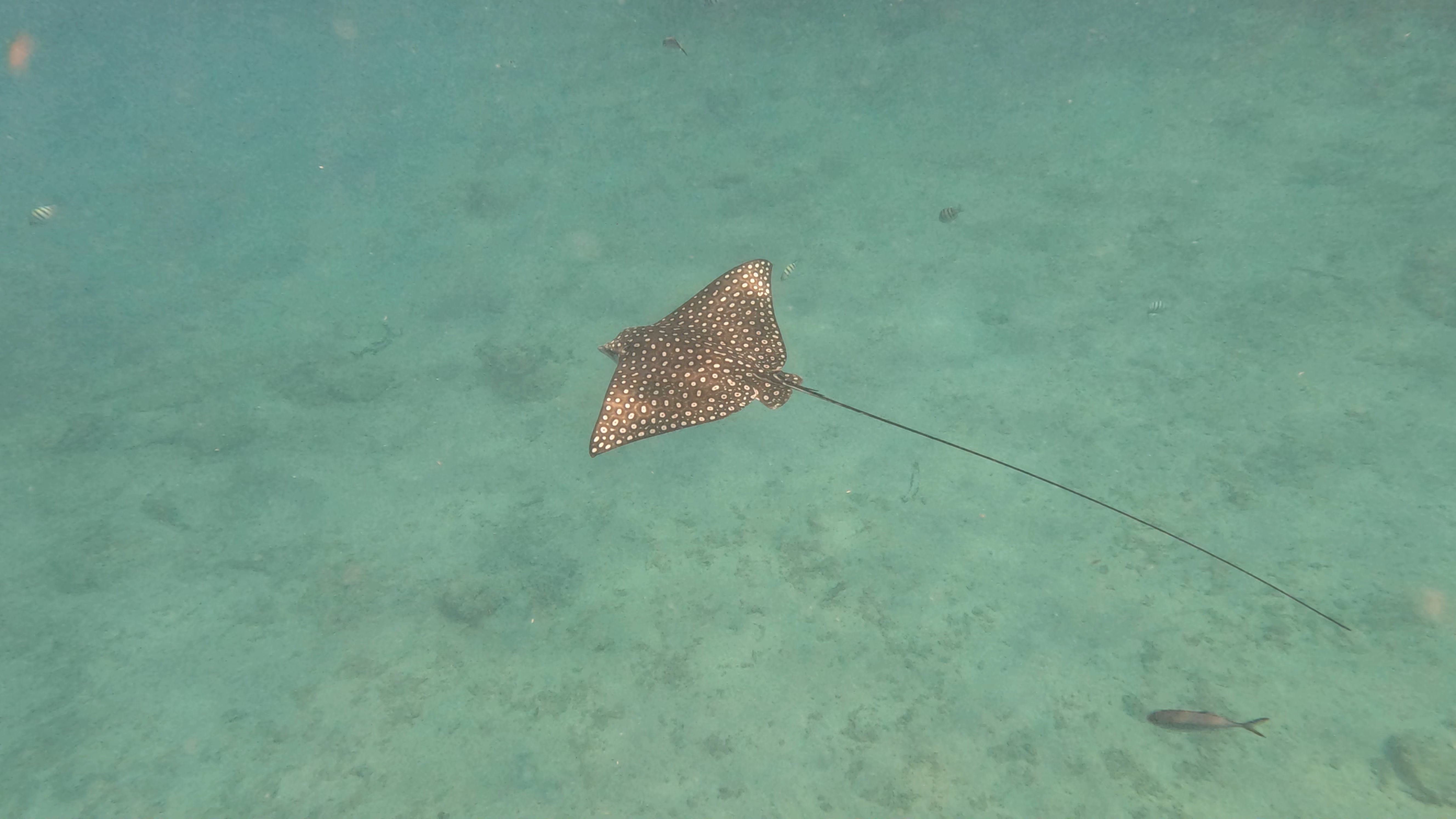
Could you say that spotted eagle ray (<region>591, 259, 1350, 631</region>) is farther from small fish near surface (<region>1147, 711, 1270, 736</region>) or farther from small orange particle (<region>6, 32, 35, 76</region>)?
small orange particle (<region>6, 32, 35, 76</region>)

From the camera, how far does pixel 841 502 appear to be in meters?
5.66

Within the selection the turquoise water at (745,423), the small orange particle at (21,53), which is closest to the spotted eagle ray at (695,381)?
the turquoise water at (745,423)

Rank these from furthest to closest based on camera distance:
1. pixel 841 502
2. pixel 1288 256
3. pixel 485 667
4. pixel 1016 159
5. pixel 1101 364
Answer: pixel 1016 159
pixel 1288 256
pixel 1101 364
pixel 841 502
pixel 485 667

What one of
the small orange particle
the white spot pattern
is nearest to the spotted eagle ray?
the white spot pattern

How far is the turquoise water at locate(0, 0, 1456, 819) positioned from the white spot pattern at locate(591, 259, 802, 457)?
35.3 inches

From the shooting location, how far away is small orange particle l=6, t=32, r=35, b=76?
9.29 metres

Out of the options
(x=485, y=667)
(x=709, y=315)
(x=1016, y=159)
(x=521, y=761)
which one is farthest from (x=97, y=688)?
(x=1016, y=159)

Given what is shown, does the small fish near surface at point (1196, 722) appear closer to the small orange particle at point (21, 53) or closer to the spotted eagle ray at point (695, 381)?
the spotted eagle ray at point (695, 381)

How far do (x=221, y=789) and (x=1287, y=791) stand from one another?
296 inches

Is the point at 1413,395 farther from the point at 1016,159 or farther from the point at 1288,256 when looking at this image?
the point at 1016,159

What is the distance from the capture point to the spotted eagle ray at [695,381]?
5074mm

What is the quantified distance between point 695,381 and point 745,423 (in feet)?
3.75

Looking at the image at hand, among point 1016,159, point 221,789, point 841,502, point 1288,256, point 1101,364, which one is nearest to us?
point 221,789

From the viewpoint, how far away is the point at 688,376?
5.15 meters
